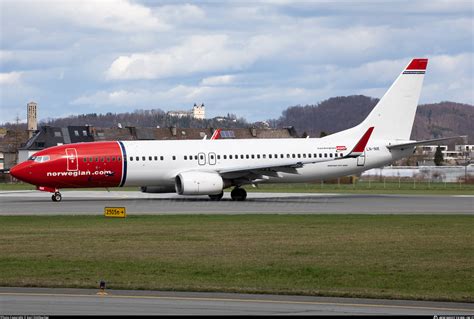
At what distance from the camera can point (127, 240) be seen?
27.0m

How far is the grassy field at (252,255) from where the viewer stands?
60.2ft

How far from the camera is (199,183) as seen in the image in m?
46.6

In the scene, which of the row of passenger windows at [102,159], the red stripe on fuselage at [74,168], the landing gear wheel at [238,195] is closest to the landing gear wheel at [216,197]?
the landing gear wheel at [238,195]

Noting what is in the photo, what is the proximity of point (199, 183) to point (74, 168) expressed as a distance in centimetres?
650

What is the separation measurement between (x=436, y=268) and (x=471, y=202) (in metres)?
27.9

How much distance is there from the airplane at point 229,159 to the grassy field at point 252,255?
41.2 ft

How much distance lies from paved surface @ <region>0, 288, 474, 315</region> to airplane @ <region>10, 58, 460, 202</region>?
29721 mm

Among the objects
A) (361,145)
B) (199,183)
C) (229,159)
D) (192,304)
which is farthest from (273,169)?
(192,304)

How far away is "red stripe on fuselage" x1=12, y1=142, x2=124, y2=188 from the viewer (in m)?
47.2

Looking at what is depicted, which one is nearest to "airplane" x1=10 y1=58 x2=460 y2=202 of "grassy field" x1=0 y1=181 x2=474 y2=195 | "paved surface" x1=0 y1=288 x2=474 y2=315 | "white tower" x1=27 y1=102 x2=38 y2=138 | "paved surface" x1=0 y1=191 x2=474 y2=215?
"paved surface" x1=0 y1=191 x2=474 y2=215

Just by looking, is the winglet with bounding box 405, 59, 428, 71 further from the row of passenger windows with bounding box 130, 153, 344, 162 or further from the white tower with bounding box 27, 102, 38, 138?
the white tower with bounding box 27, 102, 38, 138

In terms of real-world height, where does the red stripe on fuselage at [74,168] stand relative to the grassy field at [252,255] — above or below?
above

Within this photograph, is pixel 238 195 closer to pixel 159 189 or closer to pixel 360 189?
pixel 159 189

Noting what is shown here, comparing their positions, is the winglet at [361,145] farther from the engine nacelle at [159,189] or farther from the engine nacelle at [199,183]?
the engine nacelle at [159,189]
